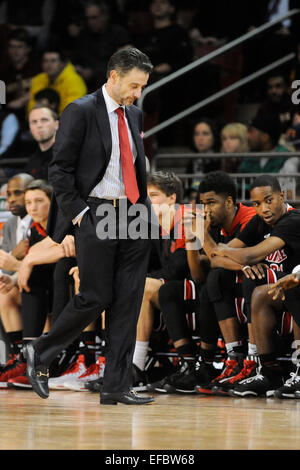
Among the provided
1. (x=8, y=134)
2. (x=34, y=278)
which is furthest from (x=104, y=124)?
(x=8, y=134)

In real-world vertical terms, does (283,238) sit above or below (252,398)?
above

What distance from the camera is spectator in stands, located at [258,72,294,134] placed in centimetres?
754

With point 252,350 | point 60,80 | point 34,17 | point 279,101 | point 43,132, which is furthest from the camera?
point 34,17

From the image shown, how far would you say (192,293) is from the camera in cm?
518

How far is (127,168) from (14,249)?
83.9 inches

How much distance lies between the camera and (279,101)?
25.6ft

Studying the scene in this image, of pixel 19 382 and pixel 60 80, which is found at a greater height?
pixel 60 80

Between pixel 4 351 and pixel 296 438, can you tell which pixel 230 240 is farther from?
pixel 296 438

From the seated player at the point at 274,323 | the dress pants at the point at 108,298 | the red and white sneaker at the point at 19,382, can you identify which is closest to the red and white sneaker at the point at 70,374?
the red and white sneaker at the point at 19,382

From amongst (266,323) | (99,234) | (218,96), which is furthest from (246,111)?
(99,234)

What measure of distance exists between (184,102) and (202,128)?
1.08 m

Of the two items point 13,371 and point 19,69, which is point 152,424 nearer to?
point 13,371

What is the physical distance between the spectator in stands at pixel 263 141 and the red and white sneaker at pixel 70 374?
223cm
